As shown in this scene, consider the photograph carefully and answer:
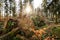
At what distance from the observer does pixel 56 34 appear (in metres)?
9.27

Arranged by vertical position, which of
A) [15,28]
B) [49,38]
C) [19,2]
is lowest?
[49,38]

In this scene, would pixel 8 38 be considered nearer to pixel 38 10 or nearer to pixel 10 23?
pixel 10 23

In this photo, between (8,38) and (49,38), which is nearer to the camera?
(8,38)

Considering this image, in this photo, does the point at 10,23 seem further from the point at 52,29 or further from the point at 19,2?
the point at 19,2

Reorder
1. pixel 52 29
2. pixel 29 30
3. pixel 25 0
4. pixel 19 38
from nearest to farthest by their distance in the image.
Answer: pixel 19 38 → pixel 29 30 → pixel 52 29 → pixel 25 0

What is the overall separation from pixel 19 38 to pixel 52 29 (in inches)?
103

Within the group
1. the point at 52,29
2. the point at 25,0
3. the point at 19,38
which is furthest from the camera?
the point at 25,0

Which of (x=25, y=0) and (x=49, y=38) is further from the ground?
(x=25, y=0)

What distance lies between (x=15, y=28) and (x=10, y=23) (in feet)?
1.61

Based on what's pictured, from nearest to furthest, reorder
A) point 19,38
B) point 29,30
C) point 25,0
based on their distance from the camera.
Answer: point 19,38 < point 29,30 < point 25,0

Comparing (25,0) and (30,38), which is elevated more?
(25,0)

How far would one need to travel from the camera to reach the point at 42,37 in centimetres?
900

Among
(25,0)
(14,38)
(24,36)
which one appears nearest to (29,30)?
(24,36)

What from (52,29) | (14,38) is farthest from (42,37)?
(14,38)
